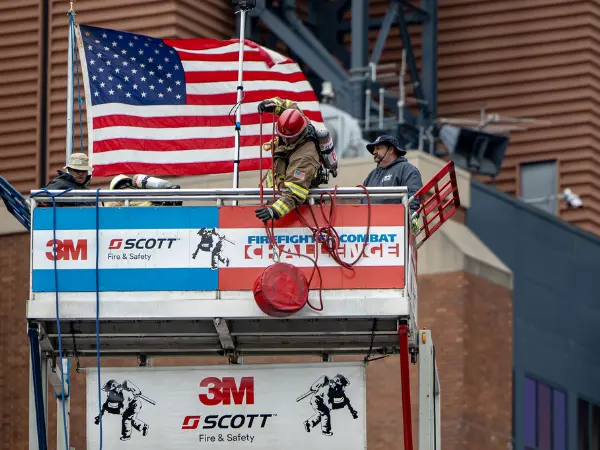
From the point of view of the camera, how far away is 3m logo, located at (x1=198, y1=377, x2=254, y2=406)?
20.6m

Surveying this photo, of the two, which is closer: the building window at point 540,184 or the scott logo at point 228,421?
the scott logo at point 228,421

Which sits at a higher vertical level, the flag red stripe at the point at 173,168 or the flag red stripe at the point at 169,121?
the flag red stripe at the point at 169,121

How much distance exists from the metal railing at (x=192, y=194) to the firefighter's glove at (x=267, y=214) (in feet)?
1.37

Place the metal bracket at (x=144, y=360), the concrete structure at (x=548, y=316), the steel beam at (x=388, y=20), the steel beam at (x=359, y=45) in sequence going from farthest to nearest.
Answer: the steel beam at (x=388, y=20), the steel beam at (x=359, y=45), the concrete structure at (x=548, y=316), the metal bracket at (x=144, y=360)

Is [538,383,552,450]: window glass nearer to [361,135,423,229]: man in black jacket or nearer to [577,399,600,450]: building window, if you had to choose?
[577,399,600,450]: building window

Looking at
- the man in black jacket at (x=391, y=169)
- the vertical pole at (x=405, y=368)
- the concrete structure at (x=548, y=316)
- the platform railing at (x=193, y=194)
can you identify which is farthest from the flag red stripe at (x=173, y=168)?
the concrete structure at (x=548, y=316)

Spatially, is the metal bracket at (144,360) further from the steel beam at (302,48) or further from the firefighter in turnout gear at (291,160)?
the steel beam at (302,48)

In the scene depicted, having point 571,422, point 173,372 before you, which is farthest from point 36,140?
point 173,372

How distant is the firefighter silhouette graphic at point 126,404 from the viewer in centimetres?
2050

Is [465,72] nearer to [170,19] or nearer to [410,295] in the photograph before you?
[170,19]

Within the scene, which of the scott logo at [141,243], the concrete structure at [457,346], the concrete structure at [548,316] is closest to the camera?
the scott logo at [141,243]

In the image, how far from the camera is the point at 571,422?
37.7 meters

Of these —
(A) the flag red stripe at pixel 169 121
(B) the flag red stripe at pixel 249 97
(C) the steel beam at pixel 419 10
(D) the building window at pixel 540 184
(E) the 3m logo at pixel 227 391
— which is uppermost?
(C) the steel beam at pixel 419 10

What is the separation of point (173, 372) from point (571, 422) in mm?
18508
